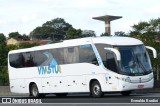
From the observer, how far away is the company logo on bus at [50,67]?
29.0m

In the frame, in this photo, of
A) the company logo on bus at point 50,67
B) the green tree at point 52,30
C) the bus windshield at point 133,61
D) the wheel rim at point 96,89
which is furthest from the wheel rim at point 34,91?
the green tree at point 52,30

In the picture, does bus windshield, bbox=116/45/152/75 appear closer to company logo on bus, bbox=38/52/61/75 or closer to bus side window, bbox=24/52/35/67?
company logo on bus, bbox=38/52/61/75

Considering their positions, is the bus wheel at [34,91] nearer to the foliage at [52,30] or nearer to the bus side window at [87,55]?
the bus side window at [87,55]

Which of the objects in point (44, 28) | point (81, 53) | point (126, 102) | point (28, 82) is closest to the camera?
point (126, 102)

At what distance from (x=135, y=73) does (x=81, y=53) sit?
11.4 feet

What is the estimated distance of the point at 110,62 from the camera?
25266mm

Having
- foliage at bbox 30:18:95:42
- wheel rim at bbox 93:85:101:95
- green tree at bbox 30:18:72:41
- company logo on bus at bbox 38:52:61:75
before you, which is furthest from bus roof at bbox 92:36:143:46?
green tree at bbox 30:18:72:41

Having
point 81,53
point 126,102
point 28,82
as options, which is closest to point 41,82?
point 28,82

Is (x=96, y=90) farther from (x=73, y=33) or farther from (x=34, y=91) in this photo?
(x=73, y=33)

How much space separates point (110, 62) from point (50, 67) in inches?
207

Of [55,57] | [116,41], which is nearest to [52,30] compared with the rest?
[55,57]

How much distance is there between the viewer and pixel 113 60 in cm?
2509

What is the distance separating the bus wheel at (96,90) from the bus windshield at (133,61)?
166 centimetres

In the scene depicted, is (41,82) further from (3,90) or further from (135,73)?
(3,90)
